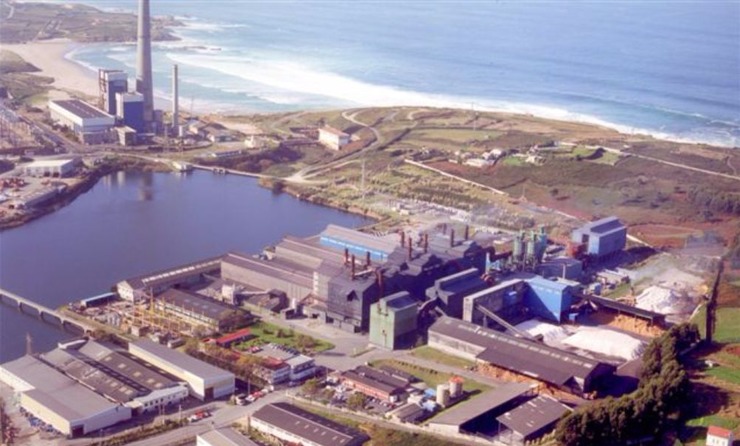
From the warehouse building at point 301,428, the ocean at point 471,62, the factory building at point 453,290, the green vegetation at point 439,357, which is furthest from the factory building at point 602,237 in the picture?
the ocean at point 471,62

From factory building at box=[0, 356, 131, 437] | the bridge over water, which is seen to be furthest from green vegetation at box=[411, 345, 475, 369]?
the bridge over water

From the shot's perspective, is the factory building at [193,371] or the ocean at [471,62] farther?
the ocean at [471,62]

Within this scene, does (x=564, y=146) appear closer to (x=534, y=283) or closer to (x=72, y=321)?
(x=534, y=283)

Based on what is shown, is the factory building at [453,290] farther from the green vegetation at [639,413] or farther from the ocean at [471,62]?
the ocean at [471,62]

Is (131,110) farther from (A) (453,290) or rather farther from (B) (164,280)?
(A) (453,290)

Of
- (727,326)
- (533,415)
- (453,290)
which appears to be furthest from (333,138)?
(533,415)

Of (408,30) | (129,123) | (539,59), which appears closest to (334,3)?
(408,30)
